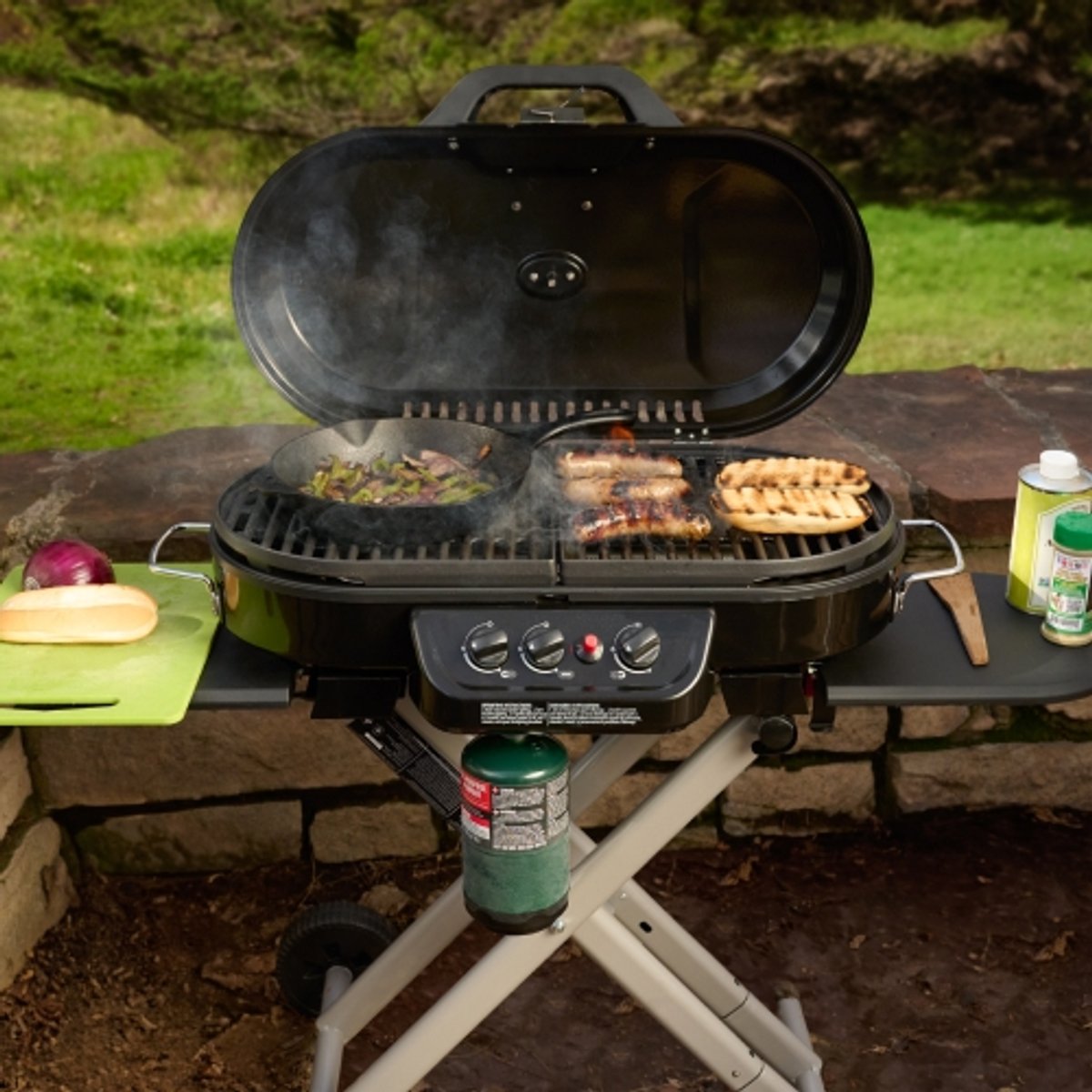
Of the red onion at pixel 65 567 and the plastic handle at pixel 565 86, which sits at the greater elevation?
the plastic handle at pixel 565 86

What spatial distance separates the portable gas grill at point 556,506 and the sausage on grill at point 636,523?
20 millimetres

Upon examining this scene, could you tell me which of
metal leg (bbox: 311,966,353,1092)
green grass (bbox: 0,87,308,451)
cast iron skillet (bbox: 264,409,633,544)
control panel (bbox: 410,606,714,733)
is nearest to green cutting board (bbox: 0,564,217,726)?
cast iron skillet (bbox: 264,409,633,544)

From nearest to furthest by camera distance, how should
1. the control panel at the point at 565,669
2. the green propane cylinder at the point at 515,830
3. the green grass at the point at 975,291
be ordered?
the control panel at the point at 565,669
the green propane cylinder at the point at 515,830
the green grass at the point at 975,291

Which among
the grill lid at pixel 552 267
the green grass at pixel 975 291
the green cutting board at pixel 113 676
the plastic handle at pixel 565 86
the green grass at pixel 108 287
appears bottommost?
the green grass at pixel 975 291

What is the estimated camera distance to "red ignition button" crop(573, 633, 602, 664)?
2.02m

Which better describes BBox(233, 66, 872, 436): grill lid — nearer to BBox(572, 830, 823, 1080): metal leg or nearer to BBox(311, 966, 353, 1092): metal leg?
BBox(572, 830, 823, 1080): metal leg

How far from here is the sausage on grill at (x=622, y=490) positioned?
240cm

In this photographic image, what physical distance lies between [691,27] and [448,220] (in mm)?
6364

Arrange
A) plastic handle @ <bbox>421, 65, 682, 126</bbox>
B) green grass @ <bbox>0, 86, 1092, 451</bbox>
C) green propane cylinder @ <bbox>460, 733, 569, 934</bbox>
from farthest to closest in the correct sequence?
green grass @ <bbox>0, 86, 1092, 451</bbox> → plastic handle @ <bbox>421, 65, 682, 126</bbox> → green propane cylinder @ <bbox>460, 733, 569, 934</bbox>

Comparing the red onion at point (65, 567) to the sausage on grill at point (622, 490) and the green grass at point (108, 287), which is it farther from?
the green grass at point (108, 287)

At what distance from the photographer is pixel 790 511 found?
2305 millimetres

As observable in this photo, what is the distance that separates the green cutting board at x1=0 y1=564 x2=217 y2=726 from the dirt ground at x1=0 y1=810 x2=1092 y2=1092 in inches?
41.6

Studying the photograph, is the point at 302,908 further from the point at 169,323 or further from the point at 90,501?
the point at 169,323

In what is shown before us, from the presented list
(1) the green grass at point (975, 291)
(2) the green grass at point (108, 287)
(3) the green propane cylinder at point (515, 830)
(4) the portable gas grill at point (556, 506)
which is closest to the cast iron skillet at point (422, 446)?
(4) the portable gas grill at point (556, 506)
